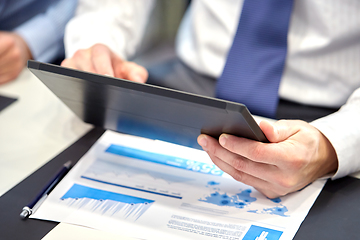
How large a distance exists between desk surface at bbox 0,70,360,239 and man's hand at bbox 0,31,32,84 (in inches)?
0.7

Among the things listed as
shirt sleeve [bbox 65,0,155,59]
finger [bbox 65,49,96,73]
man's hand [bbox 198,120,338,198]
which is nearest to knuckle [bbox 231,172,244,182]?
man's hand [bbox 198,120,338,198]

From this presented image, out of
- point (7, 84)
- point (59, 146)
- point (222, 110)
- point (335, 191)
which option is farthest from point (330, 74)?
point (7, 84)

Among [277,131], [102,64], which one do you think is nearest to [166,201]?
[277,131]

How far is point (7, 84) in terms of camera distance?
845mm

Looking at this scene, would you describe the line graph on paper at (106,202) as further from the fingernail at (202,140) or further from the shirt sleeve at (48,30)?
the shirt sleeve at (48,30)

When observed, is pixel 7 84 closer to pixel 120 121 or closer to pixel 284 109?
pixel 120 121

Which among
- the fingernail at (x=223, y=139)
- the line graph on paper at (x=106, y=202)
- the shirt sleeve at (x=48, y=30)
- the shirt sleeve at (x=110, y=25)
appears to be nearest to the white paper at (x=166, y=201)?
the line graph on paper at (x=106, y=202)

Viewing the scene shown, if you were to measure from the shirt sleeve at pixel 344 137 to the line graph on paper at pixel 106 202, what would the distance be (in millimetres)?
280

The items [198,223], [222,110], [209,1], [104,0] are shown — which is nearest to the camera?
[222,110]

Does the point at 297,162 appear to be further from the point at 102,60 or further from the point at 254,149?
the point at 102,60

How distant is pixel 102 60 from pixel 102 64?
0.5 inches

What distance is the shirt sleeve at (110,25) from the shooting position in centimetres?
84

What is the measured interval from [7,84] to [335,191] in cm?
75

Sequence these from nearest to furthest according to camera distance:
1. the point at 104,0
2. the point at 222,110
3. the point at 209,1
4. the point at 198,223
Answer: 1. the point at 222,110
2. the point at 198,223
3. the point at 209,1
4. the point at 104,0
